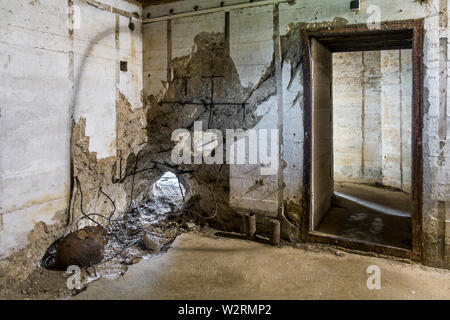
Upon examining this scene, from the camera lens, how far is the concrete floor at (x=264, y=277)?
3020 mm

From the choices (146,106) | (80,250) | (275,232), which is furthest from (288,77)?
(80,250)


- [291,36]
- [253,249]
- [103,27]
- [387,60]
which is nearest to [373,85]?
[387,60]

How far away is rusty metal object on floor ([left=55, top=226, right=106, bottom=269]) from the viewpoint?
3.40m

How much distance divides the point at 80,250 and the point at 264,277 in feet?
6.19

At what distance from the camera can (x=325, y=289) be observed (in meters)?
3.10

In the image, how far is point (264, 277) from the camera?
10.9 ft

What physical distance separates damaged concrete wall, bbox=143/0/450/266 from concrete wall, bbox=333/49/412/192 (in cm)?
364

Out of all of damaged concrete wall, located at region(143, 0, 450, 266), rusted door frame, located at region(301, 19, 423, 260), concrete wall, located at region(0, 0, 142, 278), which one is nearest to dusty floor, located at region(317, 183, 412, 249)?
rusted door frame, located at region(301, 19, 423, 260)

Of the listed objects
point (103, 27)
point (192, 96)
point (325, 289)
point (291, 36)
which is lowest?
point (325, 289)

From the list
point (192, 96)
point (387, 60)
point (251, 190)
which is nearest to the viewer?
point (251, 190)

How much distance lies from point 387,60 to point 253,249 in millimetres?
5260

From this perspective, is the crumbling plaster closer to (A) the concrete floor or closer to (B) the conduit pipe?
(B) the conduit pipe

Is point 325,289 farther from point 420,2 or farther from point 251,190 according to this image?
point 420,2

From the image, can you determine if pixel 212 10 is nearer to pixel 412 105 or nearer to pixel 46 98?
pixel 46 98
